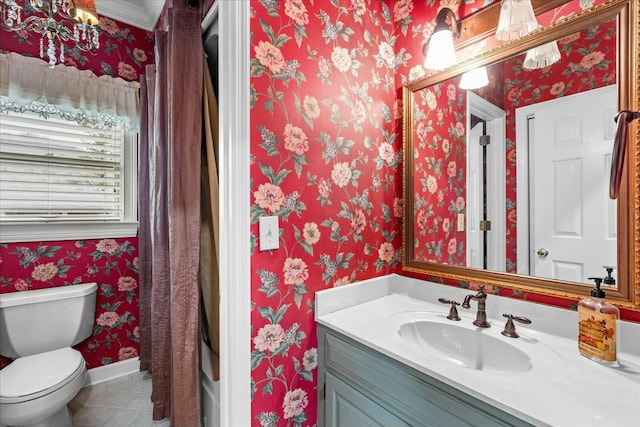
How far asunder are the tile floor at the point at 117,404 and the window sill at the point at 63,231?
1.02 metres

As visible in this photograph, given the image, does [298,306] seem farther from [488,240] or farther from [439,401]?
[488,240]

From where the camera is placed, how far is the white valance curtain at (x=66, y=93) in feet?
5.05

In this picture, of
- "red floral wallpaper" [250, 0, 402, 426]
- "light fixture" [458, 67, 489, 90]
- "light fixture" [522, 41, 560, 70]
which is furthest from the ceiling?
"light fixture" [522, 41, 560, 70]

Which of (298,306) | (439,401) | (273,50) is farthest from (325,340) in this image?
(273,50)

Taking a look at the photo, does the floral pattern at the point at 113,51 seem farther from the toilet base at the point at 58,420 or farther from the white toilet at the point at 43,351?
the toilet base at the point at 58,420

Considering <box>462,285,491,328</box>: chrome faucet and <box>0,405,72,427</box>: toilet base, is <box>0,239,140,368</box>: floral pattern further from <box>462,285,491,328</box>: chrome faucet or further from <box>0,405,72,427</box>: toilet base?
<box>462,285,491,328</box>: chrome faucet

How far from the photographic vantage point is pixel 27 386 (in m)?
1.23

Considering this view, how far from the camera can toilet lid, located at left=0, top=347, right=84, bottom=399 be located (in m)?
1.22

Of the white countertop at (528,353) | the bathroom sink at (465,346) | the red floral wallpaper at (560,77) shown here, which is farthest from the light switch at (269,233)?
the red floral wallpaper at (560,77)

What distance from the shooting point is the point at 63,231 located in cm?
172

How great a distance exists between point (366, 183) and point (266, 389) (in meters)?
0.89

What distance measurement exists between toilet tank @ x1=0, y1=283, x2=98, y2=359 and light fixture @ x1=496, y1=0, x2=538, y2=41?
2.48 m

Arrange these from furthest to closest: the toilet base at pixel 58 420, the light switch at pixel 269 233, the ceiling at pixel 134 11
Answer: the ceiling at pixel 134 11 → the toilet base at pixel 58 420 → the light switch at pixel 269 233

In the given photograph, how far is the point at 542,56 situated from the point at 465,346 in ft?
3.35
